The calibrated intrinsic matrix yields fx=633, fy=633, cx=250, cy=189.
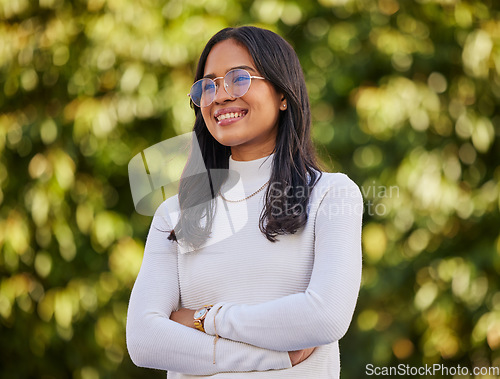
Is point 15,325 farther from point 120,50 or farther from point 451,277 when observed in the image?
point 451,277

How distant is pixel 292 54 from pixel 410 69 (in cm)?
202

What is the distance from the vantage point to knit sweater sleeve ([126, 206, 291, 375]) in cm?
158

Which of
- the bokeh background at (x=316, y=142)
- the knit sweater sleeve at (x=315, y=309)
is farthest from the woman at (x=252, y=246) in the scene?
the bokeh background at (x=316, y=142)

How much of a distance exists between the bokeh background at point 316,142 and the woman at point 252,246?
176cm

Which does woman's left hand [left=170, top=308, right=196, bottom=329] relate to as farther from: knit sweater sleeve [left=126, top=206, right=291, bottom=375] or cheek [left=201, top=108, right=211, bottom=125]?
cheek [left=201, top=108, right=211, bottom=125]

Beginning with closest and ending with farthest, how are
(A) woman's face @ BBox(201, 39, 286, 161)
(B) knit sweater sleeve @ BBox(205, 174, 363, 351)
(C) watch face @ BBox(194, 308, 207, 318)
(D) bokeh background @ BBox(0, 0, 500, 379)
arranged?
(B) knit sweater sleeve @ BBox(205, 174, 363, 351), (C) watch face @ BBox(194, 308, 207, 318), (A) woman's face @ BBox(201, 39, 286, 161), (D) bokeh background @ BBox(0, 0, 500, 379)

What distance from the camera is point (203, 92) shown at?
1802 millimetres

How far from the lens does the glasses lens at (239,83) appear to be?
5.65ft

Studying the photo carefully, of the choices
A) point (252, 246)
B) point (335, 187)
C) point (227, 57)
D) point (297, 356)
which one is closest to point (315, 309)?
point (297, 356)

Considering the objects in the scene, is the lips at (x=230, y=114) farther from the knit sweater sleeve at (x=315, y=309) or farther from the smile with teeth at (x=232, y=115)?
the knit sweater sleeve at (x=315, y=309)

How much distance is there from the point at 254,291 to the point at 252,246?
4.7 inches

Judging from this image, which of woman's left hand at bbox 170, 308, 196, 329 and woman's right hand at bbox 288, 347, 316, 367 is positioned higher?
woman's left hand at bbox 170, 308, 196, 329

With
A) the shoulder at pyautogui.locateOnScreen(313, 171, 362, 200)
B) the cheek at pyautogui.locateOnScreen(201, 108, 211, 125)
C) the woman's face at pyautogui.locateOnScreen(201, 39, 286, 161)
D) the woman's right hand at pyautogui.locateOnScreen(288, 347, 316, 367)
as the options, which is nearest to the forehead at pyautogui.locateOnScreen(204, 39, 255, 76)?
the woman's face at pyautogui.locateOnScreen(201, 39, 286, 161)

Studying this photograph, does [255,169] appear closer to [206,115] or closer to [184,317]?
[206,115]
